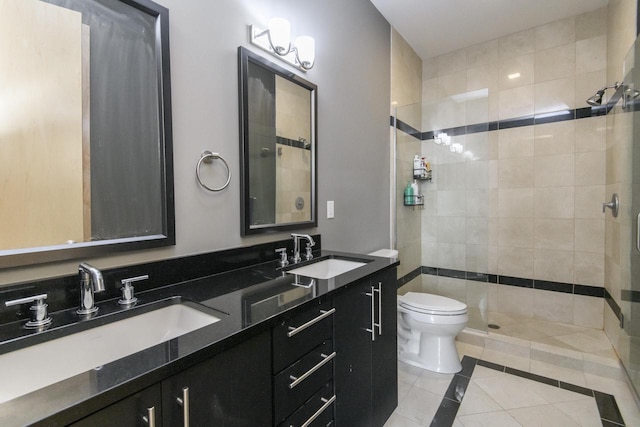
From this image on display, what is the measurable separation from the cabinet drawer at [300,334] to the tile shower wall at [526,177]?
2110 mm

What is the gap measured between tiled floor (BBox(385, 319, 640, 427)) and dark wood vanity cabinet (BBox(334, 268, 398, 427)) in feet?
0.96

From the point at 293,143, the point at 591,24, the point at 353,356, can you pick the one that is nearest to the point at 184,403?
the point at 353,356

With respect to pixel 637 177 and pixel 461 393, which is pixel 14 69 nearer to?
pixel 461 393

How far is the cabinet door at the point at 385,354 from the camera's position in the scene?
1.45 meters

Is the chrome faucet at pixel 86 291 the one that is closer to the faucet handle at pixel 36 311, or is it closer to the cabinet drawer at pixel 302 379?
the faucet handle at pixel 36 311

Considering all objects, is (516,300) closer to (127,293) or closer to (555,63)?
(555,63)

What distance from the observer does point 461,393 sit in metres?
1.91

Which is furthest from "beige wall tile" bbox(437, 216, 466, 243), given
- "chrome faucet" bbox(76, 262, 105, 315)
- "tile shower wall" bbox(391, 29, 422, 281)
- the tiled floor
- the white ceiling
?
"chrome faucet" bbox(76, 262, 105, 315)

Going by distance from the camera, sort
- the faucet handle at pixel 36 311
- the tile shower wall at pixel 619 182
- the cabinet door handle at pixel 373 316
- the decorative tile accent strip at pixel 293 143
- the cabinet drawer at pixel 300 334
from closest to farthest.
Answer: the faucet handle at pixel 36 311 < the cabinet drawer at pixel 300 334 < the cabinet door handle at pixel 373 316 < the decorative tile accent strip at pixel 293 143 < the tile shower wall at pixel 619 182

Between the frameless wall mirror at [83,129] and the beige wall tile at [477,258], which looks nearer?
the frameless wall mirror at [83,129]

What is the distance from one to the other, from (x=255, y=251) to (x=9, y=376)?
3.01ft

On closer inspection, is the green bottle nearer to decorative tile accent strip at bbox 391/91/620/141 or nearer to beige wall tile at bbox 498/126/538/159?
decorative tile accent strip at bbox 391/91/620/141

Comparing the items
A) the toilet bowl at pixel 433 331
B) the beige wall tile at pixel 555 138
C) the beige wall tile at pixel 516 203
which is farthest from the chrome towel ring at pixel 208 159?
the beige wall tile at pixel 555 138

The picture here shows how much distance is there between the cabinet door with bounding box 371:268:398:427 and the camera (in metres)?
1.45
